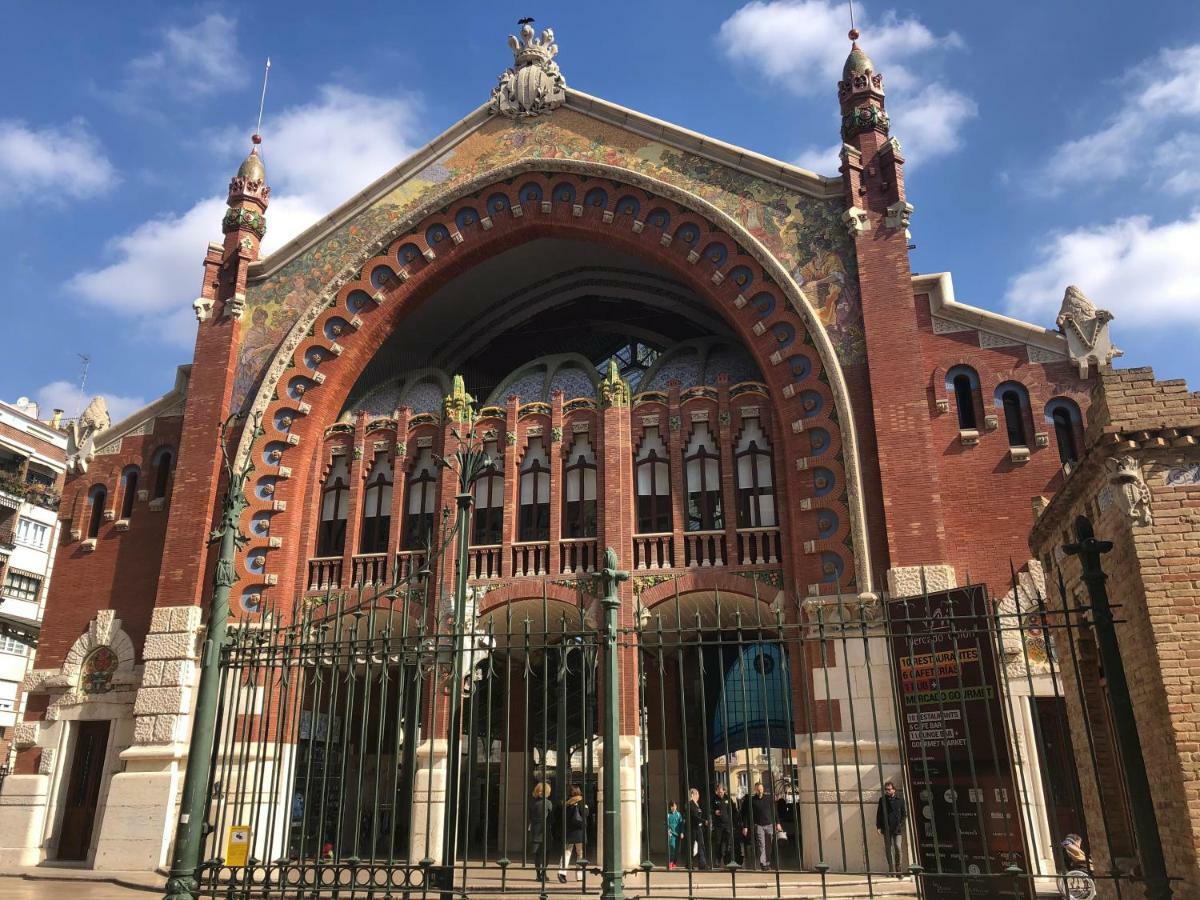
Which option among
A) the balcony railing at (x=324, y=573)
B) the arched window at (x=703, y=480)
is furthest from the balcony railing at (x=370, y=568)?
the arched window at (x=703, y=480)

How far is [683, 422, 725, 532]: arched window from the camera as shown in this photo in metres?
20.8

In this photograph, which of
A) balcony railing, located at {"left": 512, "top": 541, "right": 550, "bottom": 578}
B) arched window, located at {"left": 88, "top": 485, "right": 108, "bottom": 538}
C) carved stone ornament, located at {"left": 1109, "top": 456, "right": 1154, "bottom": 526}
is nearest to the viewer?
carved stone ornament, located at {"left": 1109, "top": 456, "right": 1154, "bottom": 526}

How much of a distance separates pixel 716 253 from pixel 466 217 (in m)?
6.41

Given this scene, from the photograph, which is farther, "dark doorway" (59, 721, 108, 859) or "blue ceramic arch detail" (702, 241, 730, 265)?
"blue ceramic arch detail" (702, 241, 730, 265)

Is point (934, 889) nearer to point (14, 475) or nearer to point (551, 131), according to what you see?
point (551, 131)

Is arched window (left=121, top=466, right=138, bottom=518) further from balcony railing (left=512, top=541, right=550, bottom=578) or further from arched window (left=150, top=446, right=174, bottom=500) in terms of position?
balcony railing (left=512, top=541, right=550, bottom=578)

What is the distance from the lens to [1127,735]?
7855 mm

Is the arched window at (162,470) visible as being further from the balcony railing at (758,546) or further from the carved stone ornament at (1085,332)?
the carved stone ornament at (1085,332)

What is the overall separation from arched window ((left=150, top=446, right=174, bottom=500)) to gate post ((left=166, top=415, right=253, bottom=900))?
14.2m

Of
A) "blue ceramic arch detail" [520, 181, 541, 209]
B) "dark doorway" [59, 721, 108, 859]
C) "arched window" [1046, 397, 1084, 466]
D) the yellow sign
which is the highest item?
"blue ceramic arch detail" [520, 181, 541, 209]

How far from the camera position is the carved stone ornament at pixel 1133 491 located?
893 cm

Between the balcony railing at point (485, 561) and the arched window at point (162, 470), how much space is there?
26.3ft

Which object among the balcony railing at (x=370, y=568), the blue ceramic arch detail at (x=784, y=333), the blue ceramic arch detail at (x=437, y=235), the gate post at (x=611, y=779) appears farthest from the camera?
the blue ceramic arch detail at (x=437, y=235)

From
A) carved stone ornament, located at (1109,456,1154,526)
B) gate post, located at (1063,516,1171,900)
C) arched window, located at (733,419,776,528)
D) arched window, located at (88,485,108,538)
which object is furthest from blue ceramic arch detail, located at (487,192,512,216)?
gate post, located at (1063,516,1171,900)
